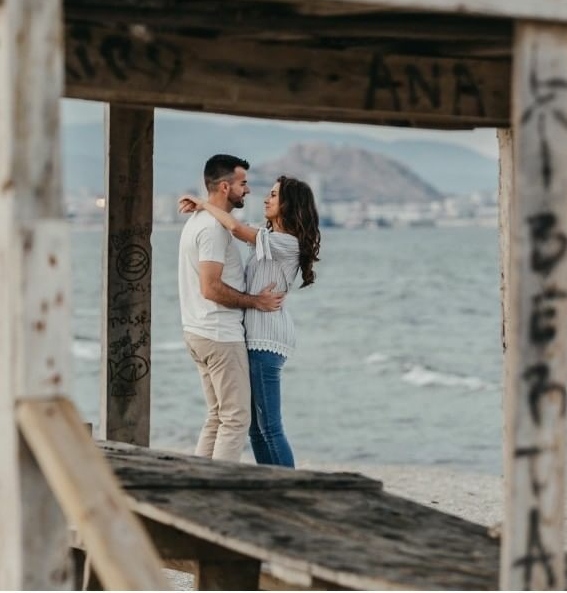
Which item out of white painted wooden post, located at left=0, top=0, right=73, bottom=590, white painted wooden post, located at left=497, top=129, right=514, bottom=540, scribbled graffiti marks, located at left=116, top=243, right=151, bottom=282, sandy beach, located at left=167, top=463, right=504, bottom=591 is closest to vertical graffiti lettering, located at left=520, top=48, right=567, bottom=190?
white painted wooden post, located at left=0, top=0, right=73, bottom=590

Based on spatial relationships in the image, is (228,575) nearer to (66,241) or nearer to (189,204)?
(66,241)

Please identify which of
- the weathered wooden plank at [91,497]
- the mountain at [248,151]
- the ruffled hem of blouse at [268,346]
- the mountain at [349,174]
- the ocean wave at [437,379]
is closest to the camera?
the weathered wooden plank at [91,497]

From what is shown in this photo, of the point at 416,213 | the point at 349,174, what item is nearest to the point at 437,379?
the point at 349,174

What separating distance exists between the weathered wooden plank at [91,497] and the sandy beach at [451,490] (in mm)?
9261

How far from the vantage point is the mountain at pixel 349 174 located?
125 m

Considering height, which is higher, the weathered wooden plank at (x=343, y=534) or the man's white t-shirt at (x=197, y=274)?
the man's white t-shirt at (x=197, y=274)

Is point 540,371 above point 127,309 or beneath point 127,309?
beneath

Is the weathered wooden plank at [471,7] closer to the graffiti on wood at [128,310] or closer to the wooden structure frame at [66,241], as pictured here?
the wooden structure frame at [66,241]

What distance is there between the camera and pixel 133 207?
8.84 metres

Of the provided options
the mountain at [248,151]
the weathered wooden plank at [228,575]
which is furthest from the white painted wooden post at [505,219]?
the mountain at [248,151]

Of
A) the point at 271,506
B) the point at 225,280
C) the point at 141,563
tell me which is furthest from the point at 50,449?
the point at 225,280

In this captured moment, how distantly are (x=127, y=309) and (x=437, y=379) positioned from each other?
38.0 meters

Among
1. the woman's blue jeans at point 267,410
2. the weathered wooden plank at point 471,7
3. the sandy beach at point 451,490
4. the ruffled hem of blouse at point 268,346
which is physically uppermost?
the weathered wooden plank at point 471,7

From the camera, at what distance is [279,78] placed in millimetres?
5945
